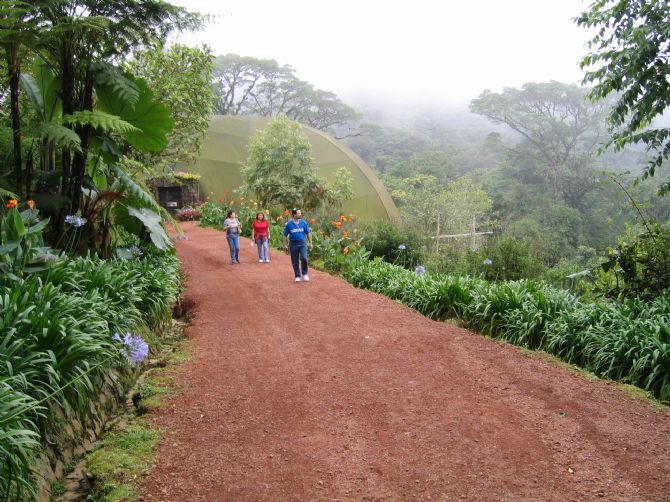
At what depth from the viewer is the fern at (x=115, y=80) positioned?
21.4ft

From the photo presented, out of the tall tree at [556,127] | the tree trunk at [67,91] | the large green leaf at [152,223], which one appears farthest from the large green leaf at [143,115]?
the tall tree at [556,127]

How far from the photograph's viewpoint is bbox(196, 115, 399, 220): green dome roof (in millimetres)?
25812

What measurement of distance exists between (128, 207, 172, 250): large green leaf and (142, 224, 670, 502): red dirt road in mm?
1571

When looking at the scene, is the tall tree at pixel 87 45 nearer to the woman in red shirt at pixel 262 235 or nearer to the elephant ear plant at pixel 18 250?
the elephant ear plant at pixel 18 250

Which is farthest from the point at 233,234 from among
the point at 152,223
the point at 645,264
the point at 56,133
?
the point at 645,264

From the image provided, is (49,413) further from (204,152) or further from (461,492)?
(204,152)

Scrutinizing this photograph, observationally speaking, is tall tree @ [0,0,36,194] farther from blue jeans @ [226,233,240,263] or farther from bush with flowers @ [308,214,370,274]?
bush with flowers @ [308,214,370,274]

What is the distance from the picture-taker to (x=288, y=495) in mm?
3232

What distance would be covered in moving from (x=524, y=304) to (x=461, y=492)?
13.1 feet

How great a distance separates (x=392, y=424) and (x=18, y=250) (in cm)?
363

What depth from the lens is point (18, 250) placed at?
15.9ft

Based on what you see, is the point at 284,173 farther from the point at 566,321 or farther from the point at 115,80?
the point at 566,321

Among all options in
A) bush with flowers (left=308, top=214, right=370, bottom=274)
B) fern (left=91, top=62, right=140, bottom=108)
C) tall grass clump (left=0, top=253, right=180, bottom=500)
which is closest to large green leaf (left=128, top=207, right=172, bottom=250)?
fern (left=91, top=62, right=140, bottom=108)

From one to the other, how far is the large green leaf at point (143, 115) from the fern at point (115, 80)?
658 millimetres
